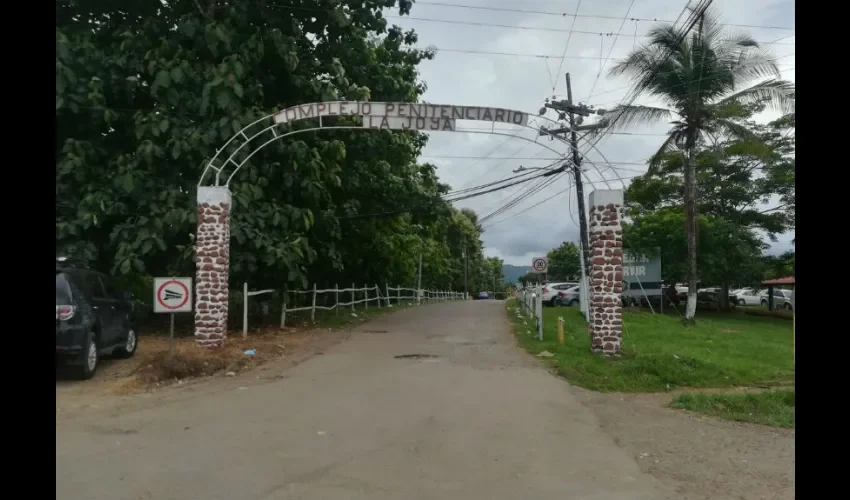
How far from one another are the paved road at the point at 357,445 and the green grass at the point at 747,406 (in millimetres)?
1633

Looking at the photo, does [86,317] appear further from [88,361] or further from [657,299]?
[657,299]

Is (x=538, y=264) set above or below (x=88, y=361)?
above

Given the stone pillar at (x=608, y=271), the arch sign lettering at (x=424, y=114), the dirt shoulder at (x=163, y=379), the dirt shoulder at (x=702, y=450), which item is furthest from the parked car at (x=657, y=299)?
the dirt shoulder at (x=702, y=450)

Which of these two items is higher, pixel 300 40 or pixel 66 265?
pixel 300 40

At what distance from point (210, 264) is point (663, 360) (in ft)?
29.8

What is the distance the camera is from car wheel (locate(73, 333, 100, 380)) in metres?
9.49

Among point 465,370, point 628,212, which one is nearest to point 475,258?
point 628,212

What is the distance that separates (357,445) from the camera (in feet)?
21.4

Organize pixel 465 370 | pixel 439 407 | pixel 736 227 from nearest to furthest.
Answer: pixel 439 407
pixel 465 370
pixel 736 227

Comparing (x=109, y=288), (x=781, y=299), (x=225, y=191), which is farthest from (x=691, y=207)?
(x=781, y=299)

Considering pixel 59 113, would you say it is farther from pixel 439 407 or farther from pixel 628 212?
pixel 628 212

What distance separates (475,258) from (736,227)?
53.5 metres

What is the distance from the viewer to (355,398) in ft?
29.0

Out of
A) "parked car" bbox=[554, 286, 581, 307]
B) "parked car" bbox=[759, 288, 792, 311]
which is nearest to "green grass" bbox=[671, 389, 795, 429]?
"parked car" bbox=[554, 286, 581, 307]
